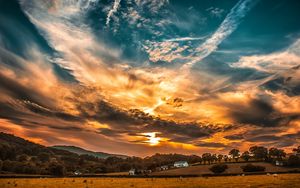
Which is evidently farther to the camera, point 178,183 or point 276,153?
point 276,153

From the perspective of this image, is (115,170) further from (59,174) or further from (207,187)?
(207,187)

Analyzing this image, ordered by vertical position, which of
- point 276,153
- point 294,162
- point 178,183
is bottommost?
point 178,183

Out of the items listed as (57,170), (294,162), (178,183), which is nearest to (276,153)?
(294,162)

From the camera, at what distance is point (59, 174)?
12269cm

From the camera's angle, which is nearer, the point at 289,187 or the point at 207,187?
the point at 289,187

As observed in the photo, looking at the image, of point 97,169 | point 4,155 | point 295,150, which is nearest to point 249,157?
point 295,150

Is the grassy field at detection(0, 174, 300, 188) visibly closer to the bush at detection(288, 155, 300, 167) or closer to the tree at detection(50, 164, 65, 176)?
the tree at detection(50, 164, 65, 176)

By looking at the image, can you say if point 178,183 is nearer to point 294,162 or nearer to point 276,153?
point 294,162

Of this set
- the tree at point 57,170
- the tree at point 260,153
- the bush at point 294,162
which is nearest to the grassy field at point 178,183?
the tree at point 57,170

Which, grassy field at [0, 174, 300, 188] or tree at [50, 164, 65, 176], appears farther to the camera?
tree at [50, 164, 65, 176]

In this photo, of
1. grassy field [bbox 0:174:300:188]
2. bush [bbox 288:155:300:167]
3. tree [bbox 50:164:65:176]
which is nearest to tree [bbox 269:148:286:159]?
bush [bbox 288:155:300:167]

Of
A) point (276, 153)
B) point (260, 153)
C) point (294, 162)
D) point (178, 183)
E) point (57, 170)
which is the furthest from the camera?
point (276, 153)

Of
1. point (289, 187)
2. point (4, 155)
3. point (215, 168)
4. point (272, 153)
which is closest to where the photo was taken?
point (289, 187)

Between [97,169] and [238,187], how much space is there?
125094mm
